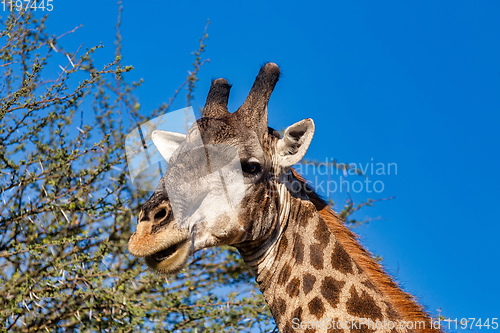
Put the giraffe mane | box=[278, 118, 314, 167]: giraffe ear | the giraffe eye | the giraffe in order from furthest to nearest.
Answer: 1. box=[278, 118, 314, 167]: giraffe ear
2. the giraffe eye
3. the giraffe mane
4. the giraffe

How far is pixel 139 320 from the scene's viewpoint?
21.1ft

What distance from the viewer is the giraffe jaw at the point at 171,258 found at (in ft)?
13.4

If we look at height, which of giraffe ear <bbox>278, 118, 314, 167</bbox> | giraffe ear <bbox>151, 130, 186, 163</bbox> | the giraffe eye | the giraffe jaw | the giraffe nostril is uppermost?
giraffe ear <bbox>151, 130, 186, 163</bbox>

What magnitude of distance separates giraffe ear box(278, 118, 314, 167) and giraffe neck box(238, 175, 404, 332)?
0.30m

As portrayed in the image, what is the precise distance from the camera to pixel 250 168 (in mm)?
4465

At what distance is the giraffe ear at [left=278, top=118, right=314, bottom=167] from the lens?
4602 mm

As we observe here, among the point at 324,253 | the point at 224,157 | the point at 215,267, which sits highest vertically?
the point at 215,267

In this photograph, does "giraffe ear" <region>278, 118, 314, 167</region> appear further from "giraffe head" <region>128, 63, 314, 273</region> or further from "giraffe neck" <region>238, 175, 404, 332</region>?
"giraffe neck" <region>238, 175, 404, 332</region>

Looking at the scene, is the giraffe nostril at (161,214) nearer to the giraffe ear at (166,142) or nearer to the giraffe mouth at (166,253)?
the giraffe mouth at (166,253)

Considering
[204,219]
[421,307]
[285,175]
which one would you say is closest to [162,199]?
[204,219]

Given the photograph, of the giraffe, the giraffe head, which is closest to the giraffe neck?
the giraffe

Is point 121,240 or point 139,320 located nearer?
point 139,320

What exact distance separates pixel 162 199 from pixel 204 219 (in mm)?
333

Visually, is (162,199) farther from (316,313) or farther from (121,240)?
(121,240)
